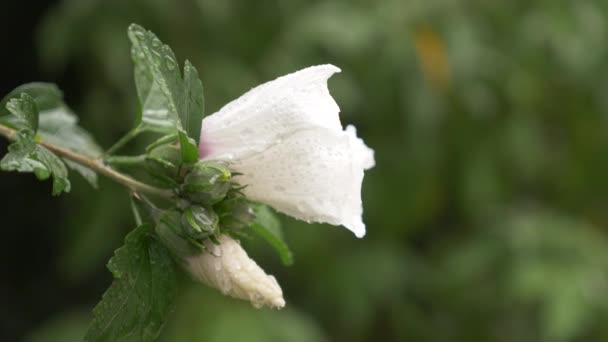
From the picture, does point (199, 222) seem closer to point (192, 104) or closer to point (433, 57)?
point (192, 104)

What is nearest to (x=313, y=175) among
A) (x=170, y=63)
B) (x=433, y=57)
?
(x=170, y=63)

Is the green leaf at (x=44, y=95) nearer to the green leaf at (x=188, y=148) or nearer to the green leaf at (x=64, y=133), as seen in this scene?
the green leaf at (x=64, y=133)

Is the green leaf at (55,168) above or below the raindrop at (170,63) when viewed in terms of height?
below

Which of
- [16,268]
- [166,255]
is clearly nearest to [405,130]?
[16,268]

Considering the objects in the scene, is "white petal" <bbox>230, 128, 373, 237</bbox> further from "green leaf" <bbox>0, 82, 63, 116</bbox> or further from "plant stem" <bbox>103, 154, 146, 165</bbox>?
"green leaf" <bbox>0, 82, 63, 116</bbox>

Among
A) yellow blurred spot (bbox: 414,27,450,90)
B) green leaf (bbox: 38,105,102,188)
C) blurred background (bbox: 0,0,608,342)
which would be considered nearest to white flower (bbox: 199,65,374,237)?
green leaf (bbox: 38,105,102,188)

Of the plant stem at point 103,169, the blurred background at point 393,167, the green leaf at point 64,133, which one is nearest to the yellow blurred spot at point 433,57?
the blurred background at point 393,167
